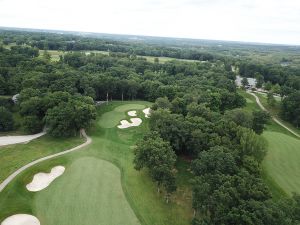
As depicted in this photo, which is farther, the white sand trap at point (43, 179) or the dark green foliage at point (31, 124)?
the dark green foliage at point (31, 124)

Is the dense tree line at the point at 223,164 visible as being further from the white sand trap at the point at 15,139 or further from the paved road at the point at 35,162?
the white sand trap at the point at 15,139

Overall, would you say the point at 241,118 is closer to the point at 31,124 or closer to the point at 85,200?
the point at 85,200

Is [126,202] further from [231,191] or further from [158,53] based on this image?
[158,53]

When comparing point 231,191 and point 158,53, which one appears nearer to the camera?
point 231,191

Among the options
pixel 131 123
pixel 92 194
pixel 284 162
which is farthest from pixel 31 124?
pixel 284 162

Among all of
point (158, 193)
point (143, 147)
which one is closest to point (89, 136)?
point (143, 147)

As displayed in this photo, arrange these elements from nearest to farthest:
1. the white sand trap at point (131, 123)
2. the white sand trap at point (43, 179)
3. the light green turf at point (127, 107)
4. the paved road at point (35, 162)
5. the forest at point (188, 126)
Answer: the forest at point (188, 126)
the white sand trap at point (43, 179)
the paved road at point (35, 162)
the white sand trap at point (131, 123)
the light green turf at point (127, 107)

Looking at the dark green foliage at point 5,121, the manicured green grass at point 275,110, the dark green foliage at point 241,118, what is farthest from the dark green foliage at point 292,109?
the dark green foliage at point 5,121
